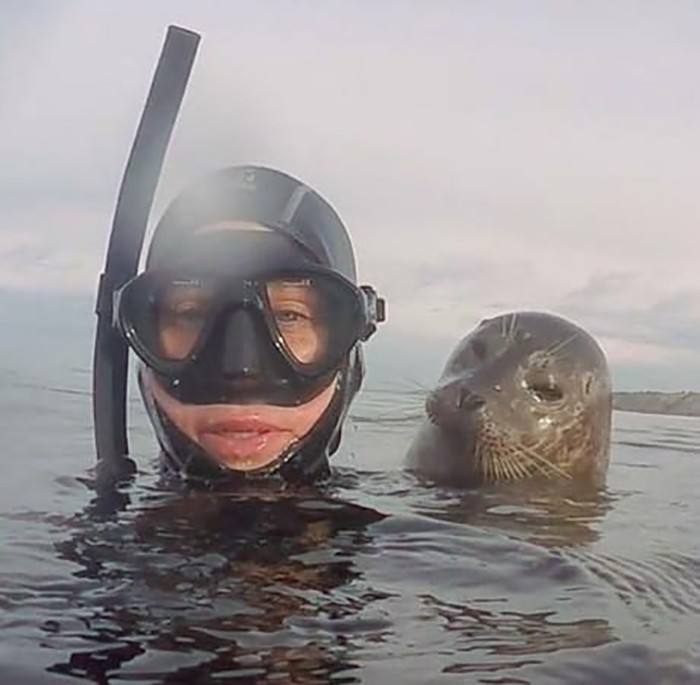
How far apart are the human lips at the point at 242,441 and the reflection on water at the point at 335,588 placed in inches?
4.7

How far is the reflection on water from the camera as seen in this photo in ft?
8.23

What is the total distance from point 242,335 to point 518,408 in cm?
222

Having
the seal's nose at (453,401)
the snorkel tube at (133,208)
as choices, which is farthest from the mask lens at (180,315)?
the seal's nose at (453,401)

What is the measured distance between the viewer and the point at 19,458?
6.45 meters

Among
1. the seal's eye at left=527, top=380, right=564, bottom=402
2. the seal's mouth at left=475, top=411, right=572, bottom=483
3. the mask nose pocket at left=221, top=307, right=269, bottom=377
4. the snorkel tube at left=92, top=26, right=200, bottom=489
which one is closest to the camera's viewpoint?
the mask nose pocket at left=221, top=307, right=269, bottom=377

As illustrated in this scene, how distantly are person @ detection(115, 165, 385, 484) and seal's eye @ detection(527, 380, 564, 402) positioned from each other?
5.73 ft

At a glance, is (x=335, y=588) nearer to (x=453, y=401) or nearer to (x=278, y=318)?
(x=278, y=318)

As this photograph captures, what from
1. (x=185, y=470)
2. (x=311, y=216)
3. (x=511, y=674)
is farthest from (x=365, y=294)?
(x=511, y=674)

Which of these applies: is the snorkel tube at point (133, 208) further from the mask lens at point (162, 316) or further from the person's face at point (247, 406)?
the person's face at point (247, 406)

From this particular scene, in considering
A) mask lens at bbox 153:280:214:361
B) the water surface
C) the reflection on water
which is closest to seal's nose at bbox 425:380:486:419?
the water surface

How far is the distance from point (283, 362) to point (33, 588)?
1.42m

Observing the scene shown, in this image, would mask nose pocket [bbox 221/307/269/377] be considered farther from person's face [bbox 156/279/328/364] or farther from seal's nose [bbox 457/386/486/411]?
seal's nose [bbox 457/386/486/411]

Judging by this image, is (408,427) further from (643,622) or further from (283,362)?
(643,622)

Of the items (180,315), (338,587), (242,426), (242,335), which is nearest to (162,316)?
(180,315)
